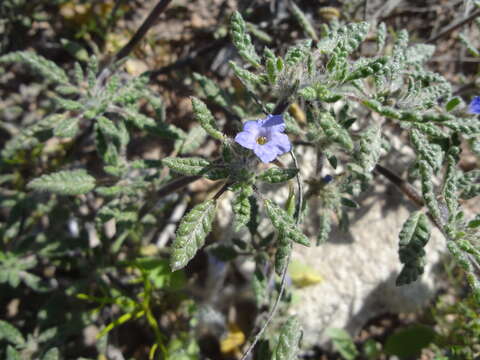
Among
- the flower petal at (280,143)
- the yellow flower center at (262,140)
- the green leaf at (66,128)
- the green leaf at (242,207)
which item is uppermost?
the flower petal at (280,143)

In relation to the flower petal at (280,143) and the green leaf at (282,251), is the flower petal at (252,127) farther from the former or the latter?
the green leaf at (282,251)

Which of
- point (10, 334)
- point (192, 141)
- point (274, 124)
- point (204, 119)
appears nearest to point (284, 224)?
point (274, 124)

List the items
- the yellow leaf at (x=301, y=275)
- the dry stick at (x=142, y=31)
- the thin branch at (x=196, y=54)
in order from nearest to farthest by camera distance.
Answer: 1. the dry stick at (x=142, y=31)
2. the yellow leaf at (x=301, y=275)
3. the thin branch at (x=196, y=54)

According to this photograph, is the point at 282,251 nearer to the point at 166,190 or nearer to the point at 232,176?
the point at 232,176

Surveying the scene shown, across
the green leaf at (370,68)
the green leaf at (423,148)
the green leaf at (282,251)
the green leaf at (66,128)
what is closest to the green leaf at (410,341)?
the green leaf at (423,148)

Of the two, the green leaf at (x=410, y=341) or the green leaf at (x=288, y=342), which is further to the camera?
the green leaf at (x=410, y=341)

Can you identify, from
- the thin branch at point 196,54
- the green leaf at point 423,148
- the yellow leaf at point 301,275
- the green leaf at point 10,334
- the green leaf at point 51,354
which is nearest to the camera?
the green leaf at point 423,148

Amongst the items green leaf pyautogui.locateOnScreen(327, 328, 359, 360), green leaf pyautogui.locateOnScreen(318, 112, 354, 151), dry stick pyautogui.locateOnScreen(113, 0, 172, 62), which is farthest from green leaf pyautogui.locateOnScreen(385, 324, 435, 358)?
dry stick pyautogui.locateOnScreen(113, 0, 172, 62)
